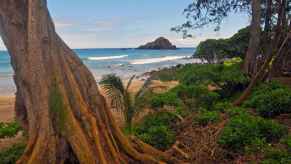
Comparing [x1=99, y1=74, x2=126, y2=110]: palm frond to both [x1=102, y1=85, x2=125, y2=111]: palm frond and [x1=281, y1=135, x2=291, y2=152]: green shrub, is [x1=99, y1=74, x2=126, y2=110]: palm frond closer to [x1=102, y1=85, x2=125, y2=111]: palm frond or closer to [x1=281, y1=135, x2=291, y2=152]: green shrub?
[x1=102, y1=85, x2=125, y2=111]: palm frond

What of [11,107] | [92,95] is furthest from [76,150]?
[11,107]

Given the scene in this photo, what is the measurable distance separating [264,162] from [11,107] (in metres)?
9.59

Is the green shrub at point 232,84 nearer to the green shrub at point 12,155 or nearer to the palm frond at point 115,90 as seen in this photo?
the palm frond at point 115,90

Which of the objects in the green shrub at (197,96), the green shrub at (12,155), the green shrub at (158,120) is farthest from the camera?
the green shrub at (197,96)

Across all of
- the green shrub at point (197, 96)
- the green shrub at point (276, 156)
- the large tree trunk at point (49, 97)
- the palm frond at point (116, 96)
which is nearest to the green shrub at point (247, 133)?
the green shrub at point (276, 156)

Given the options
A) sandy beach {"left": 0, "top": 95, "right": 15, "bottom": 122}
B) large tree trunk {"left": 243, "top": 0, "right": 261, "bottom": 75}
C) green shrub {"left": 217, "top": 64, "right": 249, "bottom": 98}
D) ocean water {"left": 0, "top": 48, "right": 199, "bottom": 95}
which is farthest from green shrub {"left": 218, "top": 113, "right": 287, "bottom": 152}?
ocean water {"left": 0, "top": 48, "right": 199, "bottom": 95}

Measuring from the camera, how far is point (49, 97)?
12.4ft

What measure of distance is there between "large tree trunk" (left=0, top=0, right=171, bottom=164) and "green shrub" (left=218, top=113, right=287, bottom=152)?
191 centimetres

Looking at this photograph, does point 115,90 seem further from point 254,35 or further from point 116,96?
point 254,35

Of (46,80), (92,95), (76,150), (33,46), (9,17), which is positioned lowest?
(76,150)

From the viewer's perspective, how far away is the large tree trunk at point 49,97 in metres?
3.71

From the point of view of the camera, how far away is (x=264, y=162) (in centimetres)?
409

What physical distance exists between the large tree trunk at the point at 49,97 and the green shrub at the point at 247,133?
191cm

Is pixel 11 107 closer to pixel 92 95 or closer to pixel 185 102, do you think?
pixel 185 102
